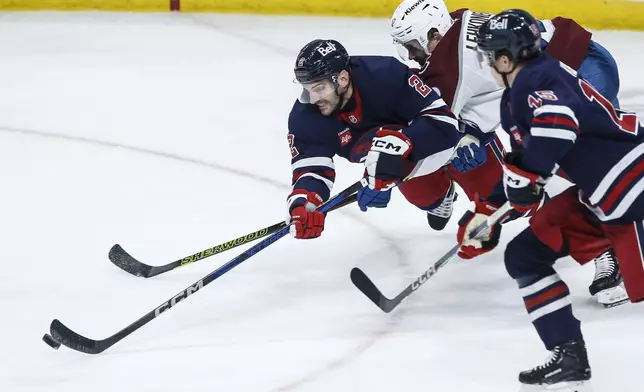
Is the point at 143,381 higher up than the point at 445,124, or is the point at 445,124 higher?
the point at 445,124

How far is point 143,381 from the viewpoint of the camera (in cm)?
293

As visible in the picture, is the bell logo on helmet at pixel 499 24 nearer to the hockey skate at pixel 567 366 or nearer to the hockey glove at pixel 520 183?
the hockey glove at pixel 520 183

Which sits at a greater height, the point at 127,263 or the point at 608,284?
the point at 608,284

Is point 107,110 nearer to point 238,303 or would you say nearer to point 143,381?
point 238,303

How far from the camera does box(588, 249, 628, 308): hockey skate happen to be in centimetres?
335

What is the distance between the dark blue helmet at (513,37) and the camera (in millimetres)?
2723

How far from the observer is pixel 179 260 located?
3.58m

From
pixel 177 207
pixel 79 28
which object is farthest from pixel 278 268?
pixel 79 28

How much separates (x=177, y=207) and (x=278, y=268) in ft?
2.06

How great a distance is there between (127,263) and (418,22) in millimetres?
1299

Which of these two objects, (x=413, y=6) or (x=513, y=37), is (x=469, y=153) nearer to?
(x=413, y=6)

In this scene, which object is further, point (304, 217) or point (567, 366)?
point (304, 217)

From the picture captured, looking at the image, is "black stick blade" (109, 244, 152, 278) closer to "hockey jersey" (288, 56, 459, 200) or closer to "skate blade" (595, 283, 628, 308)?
"hockey jersey" (288, 56, 459, 200)

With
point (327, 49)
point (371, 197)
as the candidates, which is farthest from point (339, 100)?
point (371, 197)
